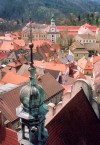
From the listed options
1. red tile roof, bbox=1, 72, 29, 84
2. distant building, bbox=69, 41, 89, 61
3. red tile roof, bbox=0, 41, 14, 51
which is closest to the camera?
red tile roof, bbox=1, 72, 29, 84

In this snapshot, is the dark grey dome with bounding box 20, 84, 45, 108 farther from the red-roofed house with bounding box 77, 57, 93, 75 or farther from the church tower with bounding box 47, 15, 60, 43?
the church tower with bounding box 47, 15, 60, 43

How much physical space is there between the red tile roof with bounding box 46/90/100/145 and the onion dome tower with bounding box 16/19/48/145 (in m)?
3.54

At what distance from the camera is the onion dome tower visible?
9.01m

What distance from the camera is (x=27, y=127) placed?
30.8 feet

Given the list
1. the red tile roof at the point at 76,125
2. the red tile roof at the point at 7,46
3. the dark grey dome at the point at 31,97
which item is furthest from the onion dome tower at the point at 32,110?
the red tile roof at the point at 7,46

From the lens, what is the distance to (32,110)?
9.11 meters

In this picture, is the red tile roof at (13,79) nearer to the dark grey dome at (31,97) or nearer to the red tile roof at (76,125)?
the red tile roof at (76,125)

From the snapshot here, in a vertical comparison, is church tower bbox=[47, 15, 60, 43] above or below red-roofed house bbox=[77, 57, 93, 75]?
above

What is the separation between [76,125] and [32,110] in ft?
18.8

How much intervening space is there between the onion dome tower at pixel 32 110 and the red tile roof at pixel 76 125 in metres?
3.54

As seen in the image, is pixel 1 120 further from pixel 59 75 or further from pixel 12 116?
pixel 59 75

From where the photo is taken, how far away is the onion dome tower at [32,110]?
901 cm

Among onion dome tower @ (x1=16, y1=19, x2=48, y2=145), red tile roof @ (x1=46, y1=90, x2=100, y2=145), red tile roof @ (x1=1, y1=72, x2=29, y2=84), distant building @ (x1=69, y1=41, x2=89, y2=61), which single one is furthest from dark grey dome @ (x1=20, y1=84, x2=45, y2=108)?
distant building @ (x1=69, y1=41, x2=89, y2=61)

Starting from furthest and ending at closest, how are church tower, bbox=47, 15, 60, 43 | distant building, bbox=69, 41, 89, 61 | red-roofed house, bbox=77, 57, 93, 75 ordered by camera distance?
church tower, bbox=47, 15, 60, 43, distant building, bbox=69, 41, 89, 61, red-roofed house, bbox=77, 57, 93, 75
